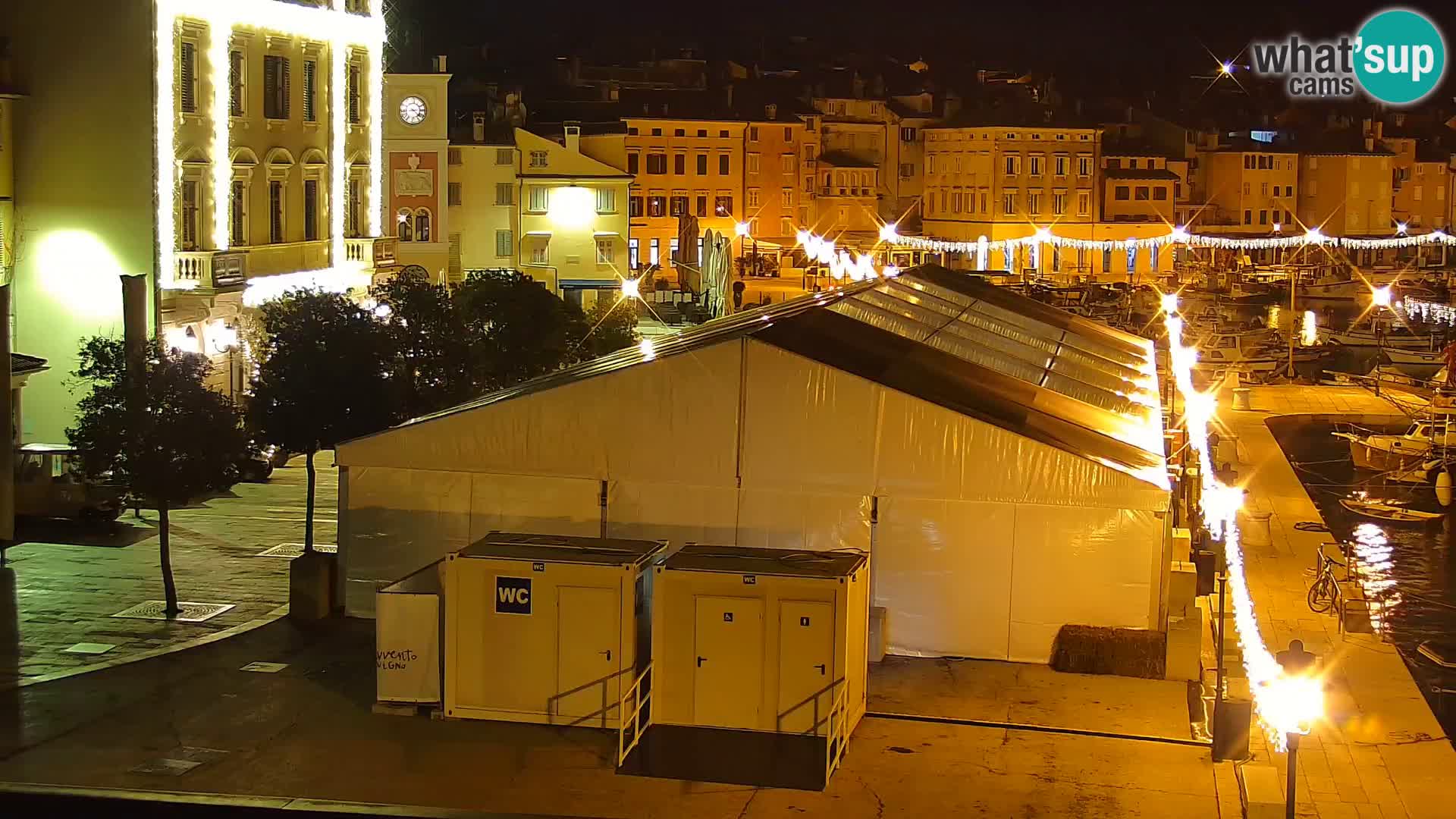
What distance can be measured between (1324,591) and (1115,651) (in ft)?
20.5

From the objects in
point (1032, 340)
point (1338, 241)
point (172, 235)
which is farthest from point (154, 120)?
point (1338, 241)

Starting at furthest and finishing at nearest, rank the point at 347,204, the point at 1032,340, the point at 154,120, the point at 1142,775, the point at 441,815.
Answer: the point at 347,204
the point at 154,120
the point at 1032,340
the point at 1142,775
the point at 441,815

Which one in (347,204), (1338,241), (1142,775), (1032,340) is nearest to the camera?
(1142,775)

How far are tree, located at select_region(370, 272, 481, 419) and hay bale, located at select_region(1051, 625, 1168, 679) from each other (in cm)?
1112

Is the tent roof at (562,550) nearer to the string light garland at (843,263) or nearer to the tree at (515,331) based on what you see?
the tree at (515,331)

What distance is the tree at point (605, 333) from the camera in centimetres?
3312

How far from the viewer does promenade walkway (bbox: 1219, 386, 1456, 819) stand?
15078mm

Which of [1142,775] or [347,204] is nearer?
[1142,775]

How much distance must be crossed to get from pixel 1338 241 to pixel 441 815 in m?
108

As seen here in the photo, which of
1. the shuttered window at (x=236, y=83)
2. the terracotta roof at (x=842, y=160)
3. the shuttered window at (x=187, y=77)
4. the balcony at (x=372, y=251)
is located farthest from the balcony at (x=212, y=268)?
the terracotta roof at (x=842, y=160)

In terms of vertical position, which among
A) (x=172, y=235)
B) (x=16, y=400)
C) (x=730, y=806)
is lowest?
(x=730, y=806)

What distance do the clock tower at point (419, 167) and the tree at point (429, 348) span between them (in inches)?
1255

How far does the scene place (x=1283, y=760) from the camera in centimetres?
1591

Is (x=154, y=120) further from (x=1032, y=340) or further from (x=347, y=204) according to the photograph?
(x=1032, y=340)
